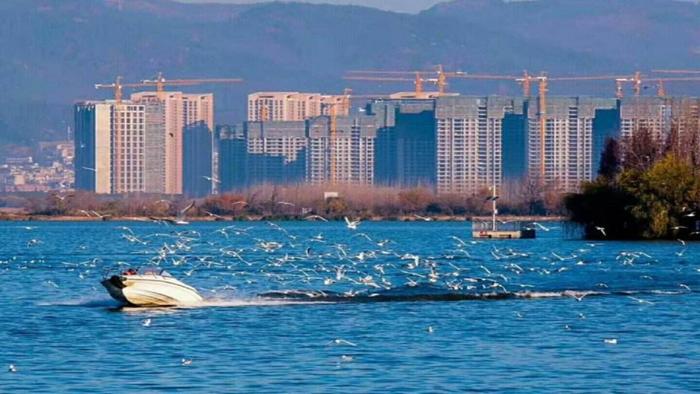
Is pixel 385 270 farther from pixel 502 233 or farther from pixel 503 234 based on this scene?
pixel 502 233

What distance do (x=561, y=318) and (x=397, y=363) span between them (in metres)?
11.2

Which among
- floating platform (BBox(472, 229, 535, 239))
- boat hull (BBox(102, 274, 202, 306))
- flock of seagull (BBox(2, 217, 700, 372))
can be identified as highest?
boat hull (BBox(102, 274, 202, 306))

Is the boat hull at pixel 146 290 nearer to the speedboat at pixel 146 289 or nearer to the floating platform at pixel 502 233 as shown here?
the speedboat at pixel 146 289

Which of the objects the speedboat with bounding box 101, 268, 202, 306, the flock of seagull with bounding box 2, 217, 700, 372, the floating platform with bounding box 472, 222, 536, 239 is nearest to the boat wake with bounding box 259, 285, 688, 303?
the flock of seagull with bounding box 2, 217, 700, 372

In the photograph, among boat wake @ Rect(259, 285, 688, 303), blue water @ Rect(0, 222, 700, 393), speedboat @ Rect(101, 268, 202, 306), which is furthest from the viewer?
boat wake @ Rect(259, 285, 688, 303)

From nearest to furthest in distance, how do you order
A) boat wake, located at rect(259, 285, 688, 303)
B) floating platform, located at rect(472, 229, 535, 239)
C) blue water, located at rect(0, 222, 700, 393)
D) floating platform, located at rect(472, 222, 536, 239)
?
blue water, located at rect(0, 222, 700, 393) < boat wake, located at rect(259, 285, 688, 303) < floating platform, located at rect(472, 229, 535, 239) < floating platform, located at rect(472, 222, 536, 239)

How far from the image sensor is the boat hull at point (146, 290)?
163 feet

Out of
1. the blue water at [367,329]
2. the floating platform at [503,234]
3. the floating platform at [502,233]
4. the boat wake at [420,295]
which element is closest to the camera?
the blue water at [367,329]

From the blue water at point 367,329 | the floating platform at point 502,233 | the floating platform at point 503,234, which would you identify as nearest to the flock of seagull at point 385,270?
the blue water at point 367,329

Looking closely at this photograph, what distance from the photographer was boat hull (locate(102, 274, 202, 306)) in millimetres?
49562

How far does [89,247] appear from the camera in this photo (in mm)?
101562

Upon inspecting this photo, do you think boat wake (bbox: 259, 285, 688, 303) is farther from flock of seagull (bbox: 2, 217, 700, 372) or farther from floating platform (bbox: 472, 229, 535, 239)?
floating platform (bbox: 472, 229, 535, 239)

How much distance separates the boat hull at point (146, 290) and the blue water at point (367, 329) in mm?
484

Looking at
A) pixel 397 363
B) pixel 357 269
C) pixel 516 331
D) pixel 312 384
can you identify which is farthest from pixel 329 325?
pixel 357 269
